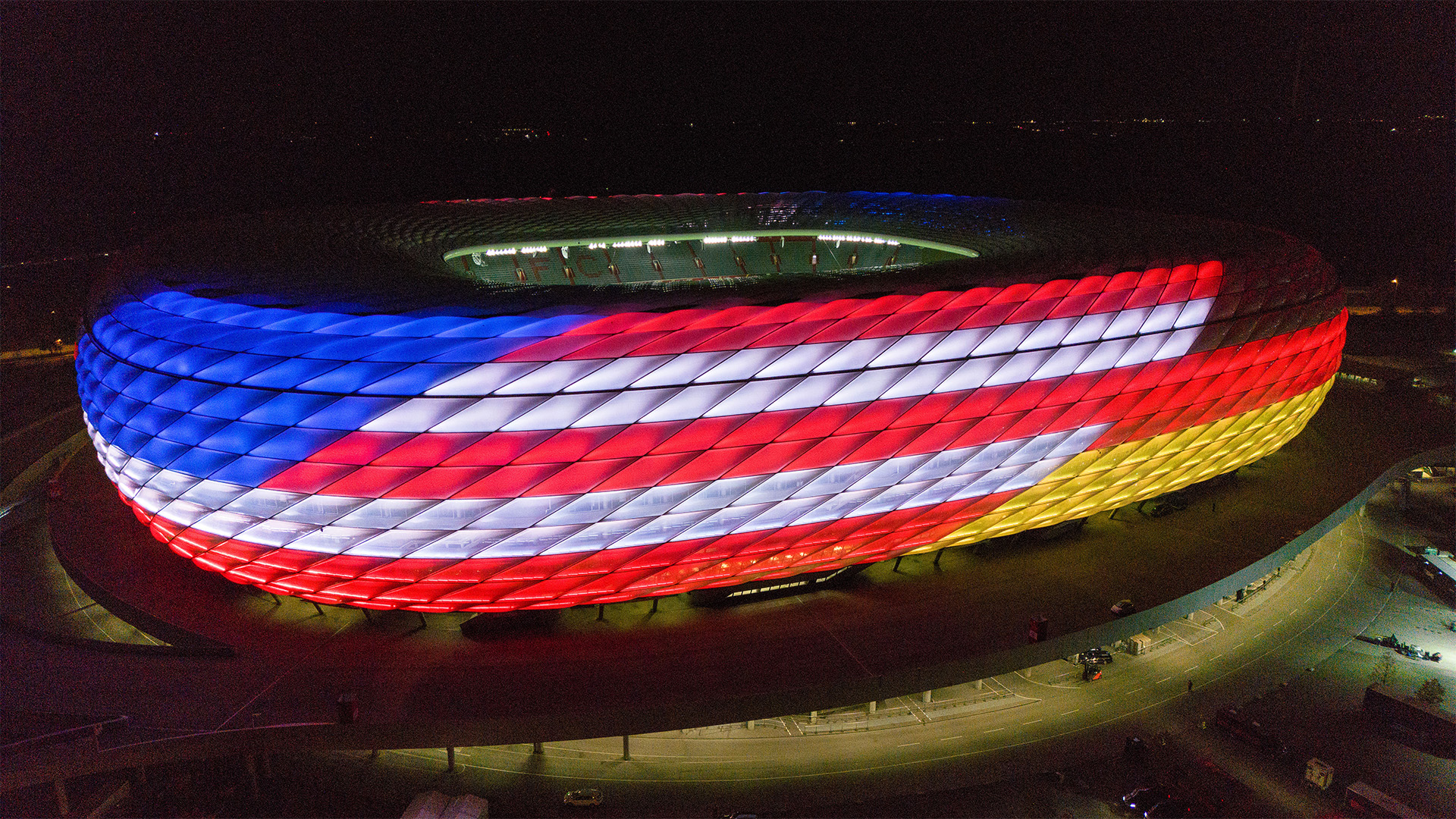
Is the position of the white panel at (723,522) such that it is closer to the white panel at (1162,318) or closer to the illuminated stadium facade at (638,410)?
the illuminated stadium facade at (638,410)

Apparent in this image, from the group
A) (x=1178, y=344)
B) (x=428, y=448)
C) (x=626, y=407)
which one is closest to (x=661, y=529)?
(x=626, y=407)

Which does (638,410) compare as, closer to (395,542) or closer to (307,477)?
(395,542)

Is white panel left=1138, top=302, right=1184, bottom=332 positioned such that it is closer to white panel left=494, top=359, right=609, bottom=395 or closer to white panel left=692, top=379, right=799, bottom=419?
white panel left=692, top=379, right=799, bottom=419

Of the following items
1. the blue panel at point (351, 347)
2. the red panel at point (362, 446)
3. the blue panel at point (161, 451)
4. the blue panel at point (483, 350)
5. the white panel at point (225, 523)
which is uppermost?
the blue panel at point (351, 347)

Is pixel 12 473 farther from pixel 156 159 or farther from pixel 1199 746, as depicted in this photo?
pixel 156 159

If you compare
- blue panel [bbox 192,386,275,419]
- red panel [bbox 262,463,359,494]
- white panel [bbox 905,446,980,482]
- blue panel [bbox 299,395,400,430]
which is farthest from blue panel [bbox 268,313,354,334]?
white panel [bbox 905,446,980,482]

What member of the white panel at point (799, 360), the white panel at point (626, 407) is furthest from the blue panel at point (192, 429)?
the white panel at point (799, 360)

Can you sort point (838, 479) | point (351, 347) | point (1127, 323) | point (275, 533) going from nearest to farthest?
point (351, 347) < point (275, 533) < point (838, 479) < point (1127, 323)
